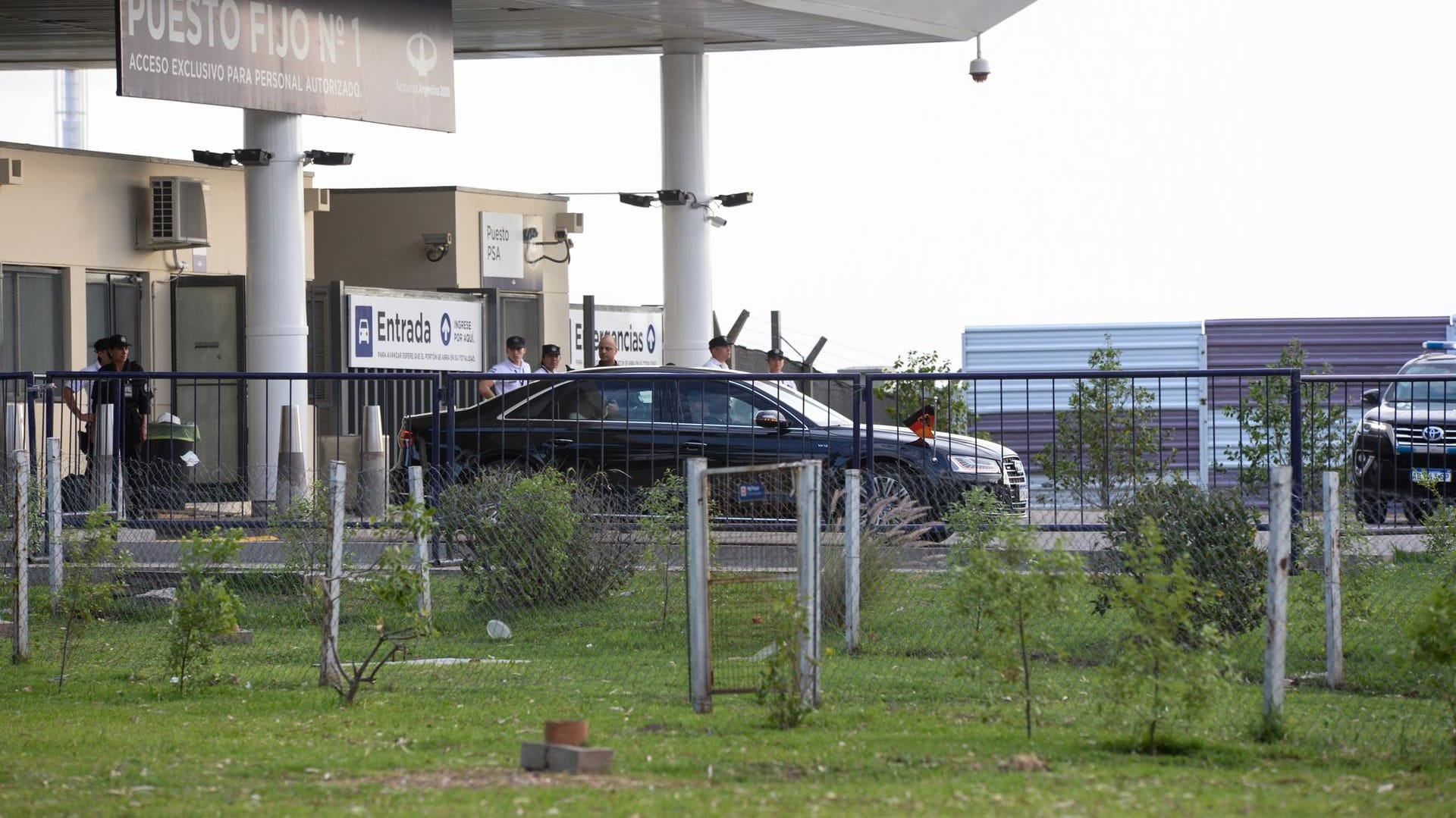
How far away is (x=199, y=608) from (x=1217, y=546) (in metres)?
5.80

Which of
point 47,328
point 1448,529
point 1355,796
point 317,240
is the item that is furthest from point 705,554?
point 317,240

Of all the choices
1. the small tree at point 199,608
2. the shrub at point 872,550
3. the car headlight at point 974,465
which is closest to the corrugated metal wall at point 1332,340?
the car headlight at point 974,465

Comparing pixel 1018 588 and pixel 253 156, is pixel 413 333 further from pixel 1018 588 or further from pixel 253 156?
pixel 1018 588

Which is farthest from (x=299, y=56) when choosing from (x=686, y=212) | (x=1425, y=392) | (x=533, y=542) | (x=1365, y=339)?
(x=1365, y=339)

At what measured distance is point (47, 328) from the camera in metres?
19.9

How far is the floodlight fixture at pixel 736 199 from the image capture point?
79.5 ft

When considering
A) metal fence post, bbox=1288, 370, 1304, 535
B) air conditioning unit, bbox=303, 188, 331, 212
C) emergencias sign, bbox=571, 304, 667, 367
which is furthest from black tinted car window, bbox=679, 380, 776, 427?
emergencias sign, bbox=571, 304, 667, 367

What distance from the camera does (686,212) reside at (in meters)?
24.2

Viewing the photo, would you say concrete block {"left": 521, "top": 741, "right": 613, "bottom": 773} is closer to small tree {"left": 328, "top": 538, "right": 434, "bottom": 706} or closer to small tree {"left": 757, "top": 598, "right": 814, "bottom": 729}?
small tree {"left": 757, "top": 598, "right": 814, "bottom": 729}

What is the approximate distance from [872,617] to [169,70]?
31.3ft

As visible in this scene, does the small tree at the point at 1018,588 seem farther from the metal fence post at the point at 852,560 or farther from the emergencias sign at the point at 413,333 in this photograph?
the emergencias sign at the point at 413,333

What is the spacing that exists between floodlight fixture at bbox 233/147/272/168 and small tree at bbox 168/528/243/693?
996cm

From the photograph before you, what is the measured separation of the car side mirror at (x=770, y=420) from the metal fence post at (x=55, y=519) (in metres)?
5.24

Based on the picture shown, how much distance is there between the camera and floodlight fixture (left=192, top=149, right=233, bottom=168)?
64.7 ft
